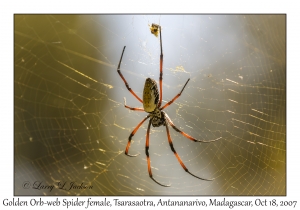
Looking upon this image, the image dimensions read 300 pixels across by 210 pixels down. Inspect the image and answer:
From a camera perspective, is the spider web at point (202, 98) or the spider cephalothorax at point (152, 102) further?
the spider web at point (202, 98)

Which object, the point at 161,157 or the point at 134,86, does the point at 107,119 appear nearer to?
the point at 161,157

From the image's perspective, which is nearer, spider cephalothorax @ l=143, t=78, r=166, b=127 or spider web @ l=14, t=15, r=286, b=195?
spider cephalothorax @ l=143, t=78, r=166, b=127

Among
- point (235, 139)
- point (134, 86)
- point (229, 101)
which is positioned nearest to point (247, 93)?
point (229, 101)

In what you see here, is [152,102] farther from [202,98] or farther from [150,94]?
[202,98]

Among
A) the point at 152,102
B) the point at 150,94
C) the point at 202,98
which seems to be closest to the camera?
the point at 150,94

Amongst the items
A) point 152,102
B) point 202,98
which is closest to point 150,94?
point 152,102

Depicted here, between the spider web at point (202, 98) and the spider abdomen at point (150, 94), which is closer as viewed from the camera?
the spider abdomen at point (150, 94)

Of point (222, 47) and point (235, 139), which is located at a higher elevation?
point (222, 47)
